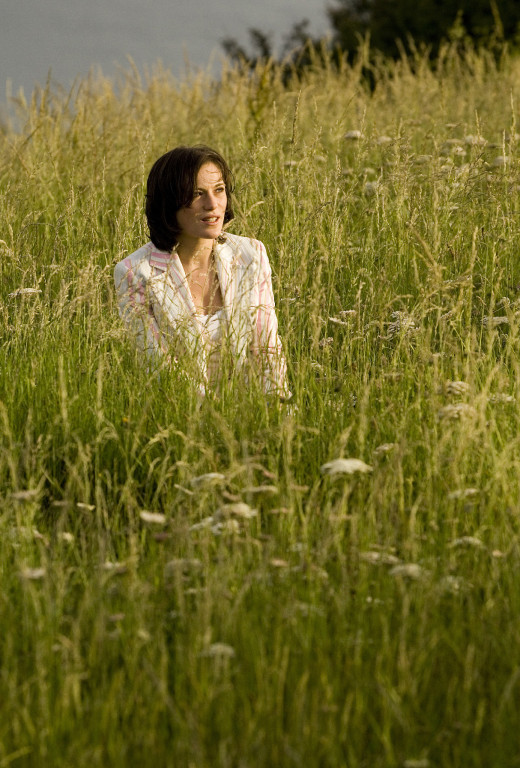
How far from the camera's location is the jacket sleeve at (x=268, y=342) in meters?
3.78

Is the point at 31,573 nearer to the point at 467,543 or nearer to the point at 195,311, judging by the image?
the point at 467,543

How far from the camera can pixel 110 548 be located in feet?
9.39

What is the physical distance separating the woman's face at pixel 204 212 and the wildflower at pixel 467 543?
216 cm

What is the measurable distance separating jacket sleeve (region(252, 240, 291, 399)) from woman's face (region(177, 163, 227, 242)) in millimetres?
205

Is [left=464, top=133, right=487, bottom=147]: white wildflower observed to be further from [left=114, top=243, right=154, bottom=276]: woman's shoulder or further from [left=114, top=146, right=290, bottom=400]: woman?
[left=114, top=243, right=154, bottom=276]: woman's shoulder

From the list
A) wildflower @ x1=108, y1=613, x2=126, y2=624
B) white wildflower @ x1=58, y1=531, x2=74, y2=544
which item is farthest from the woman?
wildflower @ x1=108, y1=613, x2=126, y2=624

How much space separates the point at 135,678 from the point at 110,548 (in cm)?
63

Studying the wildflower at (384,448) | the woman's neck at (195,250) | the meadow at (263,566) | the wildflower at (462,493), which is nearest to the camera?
the meadow at (263,566)

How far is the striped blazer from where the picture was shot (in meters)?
3.86

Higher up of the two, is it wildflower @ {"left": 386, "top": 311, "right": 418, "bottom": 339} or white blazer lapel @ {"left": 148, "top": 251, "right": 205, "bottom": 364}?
white blazer lapel @ {"left": 148, "top": 251, "right": 205, "bottom": 364}

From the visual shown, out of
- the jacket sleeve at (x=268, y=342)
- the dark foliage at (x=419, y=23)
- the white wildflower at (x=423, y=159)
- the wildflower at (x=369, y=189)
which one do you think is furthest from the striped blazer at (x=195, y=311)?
the dark foliage at (x=419, y=23)

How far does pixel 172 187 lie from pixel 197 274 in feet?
1.35

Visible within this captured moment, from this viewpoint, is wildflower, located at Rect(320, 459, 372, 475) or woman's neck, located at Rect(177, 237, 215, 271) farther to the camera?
woman's neck, located at Rect(177, 237, 215, 271)

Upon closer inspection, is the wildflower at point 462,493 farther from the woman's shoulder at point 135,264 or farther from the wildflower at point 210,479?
the woman's shoulder at point 135,264
